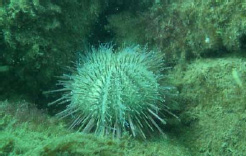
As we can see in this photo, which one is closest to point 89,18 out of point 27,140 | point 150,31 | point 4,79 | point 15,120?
point 150,31

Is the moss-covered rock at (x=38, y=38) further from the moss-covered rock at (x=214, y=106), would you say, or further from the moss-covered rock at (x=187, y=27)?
the moss-covered rock at (x=214, y=106)

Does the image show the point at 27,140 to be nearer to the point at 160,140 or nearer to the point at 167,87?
the point at 160,140

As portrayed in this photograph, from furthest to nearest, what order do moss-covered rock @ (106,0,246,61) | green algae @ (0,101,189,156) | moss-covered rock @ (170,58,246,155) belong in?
moss-covered rock @ (106,0,246,61) → moss-covered rock @ (170,58,246,155) → green algae @ (0,101,189,156)

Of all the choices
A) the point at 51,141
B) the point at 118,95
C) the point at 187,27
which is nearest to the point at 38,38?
the point at 118,95

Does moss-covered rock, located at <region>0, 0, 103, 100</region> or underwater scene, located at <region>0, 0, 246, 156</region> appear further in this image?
moss-covered rock, located at <region>0, 0, 103, 100</region>

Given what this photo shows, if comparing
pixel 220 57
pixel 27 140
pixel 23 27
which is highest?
pixel 23 27

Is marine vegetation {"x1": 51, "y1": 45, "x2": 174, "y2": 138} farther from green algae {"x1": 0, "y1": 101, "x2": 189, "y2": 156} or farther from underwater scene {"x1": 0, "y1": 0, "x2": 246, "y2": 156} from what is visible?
green algae {"x1": 0, "y1": 101, "x2": 189, "y2": 156}

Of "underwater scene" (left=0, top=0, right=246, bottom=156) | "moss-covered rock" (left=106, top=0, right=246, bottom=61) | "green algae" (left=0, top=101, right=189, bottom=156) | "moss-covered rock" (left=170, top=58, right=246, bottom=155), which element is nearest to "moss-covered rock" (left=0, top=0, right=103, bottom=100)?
"underwater scene" (left=0, top=0, right=246, bottom=156)
